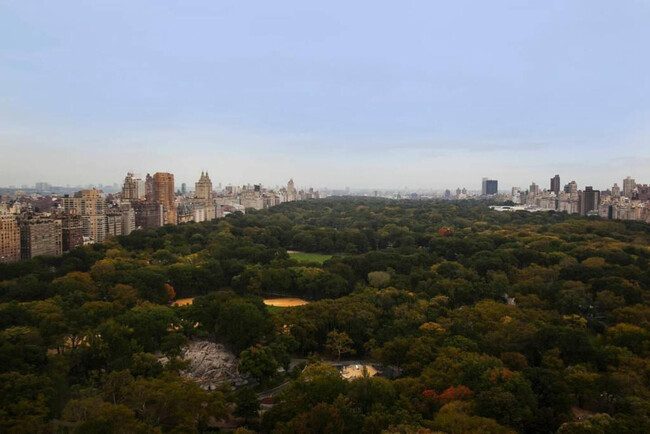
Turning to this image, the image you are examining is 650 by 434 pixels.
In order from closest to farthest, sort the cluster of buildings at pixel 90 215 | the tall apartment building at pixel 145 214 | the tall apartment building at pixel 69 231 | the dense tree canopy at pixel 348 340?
the dense tree canopy at pixel 348 340 < the cluster of buildings at pixel 90 215 < the tall apartment building at pixel 69 231 < the tall apartment building at pixel 145 214

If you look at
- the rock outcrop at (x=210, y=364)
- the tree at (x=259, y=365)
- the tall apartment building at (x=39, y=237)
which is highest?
the tall apartment building at (x=39, y=237)

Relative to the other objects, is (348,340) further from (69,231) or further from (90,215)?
(90,215)

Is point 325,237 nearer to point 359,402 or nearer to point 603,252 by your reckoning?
point 603,252

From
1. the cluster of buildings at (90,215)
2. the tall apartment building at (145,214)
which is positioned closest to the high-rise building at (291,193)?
the cluster of buildings at (90,215)

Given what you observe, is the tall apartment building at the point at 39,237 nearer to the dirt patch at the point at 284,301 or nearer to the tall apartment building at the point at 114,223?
the tall apartment building at the point at 114,223

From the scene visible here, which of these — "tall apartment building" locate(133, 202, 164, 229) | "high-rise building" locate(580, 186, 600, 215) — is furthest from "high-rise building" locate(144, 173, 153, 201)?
"high-rise building" locate(580, 186, 600, 215)

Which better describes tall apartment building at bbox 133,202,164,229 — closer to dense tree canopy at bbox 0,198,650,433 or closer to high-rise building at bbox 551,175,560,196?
dense tree canopy at bbox 0,198,650,433
